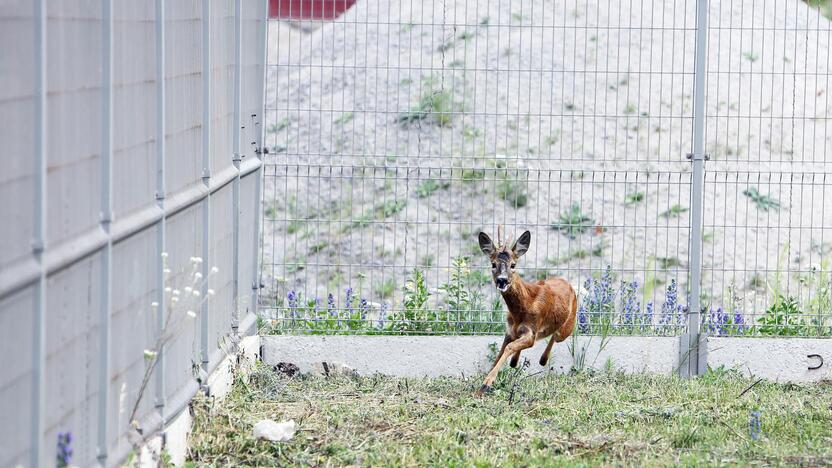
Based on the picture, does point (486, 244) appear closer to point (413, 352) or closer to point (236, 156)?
point (413, 352)

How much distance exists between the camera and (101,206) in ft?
17.2

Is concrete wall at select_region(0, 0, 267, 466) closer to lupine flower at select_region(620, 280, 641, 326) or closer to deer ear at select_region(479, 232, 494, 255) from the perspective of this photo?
deer ear at select_region(479, 232, 494, 255)

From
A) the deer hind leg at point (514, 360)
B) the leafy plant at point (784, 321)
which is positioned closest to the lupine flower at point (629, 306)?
the leafy plant at point (784, 321)

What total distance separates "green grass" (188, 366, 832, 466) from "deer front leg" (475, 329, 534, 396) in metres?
0.11

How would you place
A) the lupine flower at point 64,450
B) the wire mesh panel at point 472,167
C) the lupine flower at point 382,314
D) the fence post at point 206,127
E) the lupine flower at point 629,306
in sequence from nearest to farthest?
the lupine flower at point 64,450, the fence post at point 206,127, the lupine flower at point 382,314, the lupine flower at point 629,306, the wire mesh panel at point 472,167

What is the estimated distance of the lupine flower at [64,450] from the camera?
4.53 metres

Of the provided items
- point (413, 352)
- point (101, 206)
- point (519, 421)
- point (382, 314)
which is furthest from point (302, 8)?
point (101, 206)

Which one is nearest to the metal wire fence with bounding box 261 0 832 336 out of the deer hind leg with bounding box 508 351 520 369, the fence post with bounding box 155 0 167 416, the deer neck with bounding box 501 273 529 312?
the deer hind leg with bounding box 508 351 520 369

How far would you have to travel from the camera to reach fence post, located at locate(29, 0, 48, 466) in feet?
14.0

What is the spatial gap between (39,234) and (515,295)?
5.01 meters

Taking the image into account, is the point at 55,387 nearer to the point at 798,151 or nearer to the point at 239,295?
the point at 239,295

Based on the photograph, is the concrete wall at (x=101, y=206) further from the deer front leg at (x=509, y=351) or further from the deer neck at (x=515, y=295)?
the deer neck at (x=515, y=295)

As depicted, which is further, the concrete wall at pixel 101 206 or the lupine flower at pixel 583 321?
the lupine flower at pixel 583 321

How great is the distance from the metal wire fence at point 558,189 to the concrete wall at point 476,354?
0.68 feet
